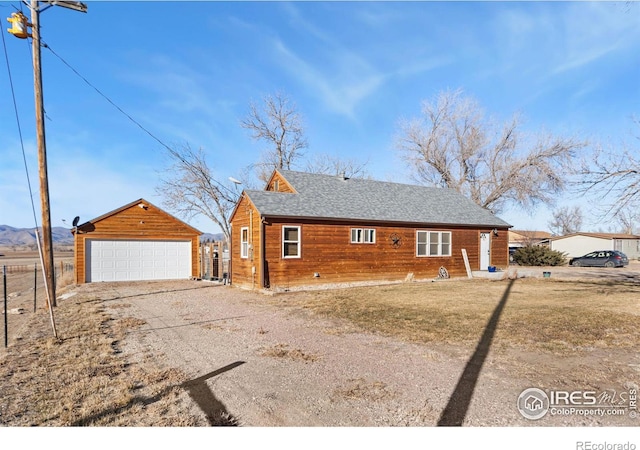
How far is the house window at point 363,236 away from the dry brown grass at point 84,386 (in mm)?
10704

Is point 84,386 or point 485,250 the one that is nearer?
point 84,386

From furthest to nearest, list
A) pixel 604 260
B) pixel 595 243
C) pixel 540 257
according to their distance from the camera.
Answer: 1. pixel 595 243
2. pixel 540 257
3. pixel 604 260

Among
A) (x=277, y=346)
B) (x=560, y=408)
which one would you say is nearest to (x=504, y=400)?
(x=560, y=408)

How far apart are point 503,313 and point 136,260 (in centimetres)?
1760

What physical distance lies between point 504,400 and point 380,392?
1336 mm

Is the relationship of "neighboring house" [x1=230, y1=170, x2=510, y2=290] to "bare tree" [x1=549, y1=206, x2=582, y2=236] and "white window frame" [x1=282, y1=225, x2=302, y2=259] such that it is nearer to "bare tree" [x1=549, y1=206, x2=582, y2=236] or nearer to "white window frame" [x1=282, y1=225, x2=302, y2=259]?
"white window frame" [x1=282, y1=225, x2=302, y2=259]

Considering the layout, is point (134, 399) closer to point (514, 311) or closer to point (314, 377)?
point (314, 377)

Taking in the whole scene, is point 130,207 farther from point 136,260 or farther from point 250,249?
point 250,249

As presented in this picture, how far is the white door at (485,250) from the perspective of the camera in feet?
69.2

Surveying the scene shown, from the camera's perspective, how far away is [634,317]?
8.95m

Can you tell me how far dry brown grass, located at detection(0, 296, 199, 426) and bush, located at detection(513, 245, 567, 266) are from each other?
30.1 meters

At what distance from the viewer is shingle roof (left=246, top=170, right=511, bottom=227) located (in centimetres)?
1591

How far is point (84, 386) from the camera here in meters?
4.80

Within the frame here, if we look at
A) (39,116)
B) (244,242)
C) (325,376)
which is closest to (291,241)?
(244,242)
